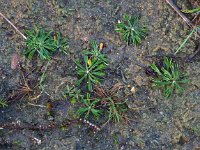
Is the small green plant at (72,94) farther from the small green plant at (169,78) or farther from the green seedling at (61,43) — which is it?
the small green plant at (169,78)

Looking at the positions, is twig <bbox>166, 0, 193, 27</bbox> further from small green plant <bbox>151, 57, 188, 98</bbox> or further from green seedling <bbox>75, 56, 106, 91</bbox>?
green seedling <bbox>75, 56, 106, 91</bbox>

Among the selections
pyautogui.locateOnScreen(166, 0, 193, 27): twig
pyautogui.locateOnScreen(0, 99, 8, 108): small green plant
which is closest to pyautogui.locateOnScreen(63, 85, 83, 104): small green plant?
pyautogui.locateOnScreen(0, 99, 8, 108): small green plant

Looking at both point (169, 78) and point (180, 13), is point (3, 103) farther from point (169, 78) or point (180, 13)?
point (180, 13)

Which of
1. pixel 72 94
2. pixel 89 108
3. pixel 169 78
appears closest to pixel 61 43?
pixel 72 94

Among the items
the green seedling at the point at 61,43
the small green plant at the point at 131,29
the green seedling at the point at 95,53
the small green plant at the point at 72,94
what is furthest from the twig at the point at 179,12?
the small green plant at the point at 72,94

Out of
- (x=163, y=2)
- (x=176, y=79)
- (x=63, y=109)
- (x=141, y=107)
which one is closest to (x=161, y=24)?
(x=163, y=2)
